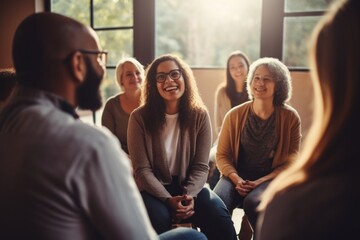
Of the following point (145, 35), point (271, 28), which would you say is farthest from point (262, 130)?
point (145, 35)

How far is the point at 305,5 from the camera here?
3383 mm

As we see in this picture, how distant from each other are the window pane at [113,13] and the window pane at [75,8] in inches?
5.4

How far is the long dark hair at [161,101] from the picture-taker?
6.86 feet

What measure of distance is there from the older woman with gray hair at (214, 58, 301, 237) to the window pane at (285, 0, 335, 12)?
1286 mm

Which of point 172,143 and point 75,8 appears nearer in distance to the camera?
point 172,143

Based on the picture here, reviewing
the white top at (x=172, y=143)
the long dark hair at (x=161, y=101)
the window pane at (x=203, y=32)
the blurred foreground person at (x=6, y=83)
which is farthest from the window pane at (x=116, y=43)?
the window pane at (x=203, y=32)

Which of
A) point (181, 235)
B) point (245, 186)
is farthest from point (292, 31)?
point (181, 235)

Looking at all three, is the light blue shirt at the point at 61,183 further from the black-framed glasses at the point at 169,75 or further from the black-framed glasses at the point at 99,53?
the black-framed glasses at the point at 169,75

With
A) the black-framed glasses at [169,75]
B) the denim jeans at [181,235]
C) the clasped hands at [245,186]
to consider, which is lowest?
the clasped hands at [245,186]

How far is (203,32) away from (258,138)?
999 cm

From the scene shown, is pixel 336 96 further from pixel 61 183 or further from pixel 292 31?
pixel 292 31

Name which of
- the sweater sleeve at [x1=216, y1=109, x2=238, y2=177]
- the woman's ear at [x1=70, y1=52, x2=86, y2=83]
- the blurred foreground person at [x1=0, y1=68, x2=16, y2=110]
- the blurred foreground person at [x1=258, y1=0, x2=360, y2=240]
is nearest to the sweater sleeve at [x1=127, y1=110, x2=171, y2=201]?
the sweater sleeve at [x1=216, y1=109, x2=238, y2=177]

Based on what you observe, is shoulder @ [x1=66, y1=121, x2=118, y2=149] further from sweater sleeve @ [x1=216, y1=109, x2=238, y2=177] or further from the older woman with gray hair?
sweater sleeve @ [x1=216, y1=109, x2=238, y2=177]

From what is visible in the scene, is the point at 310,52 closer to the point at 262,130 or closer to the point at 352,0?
the point at 352,0
